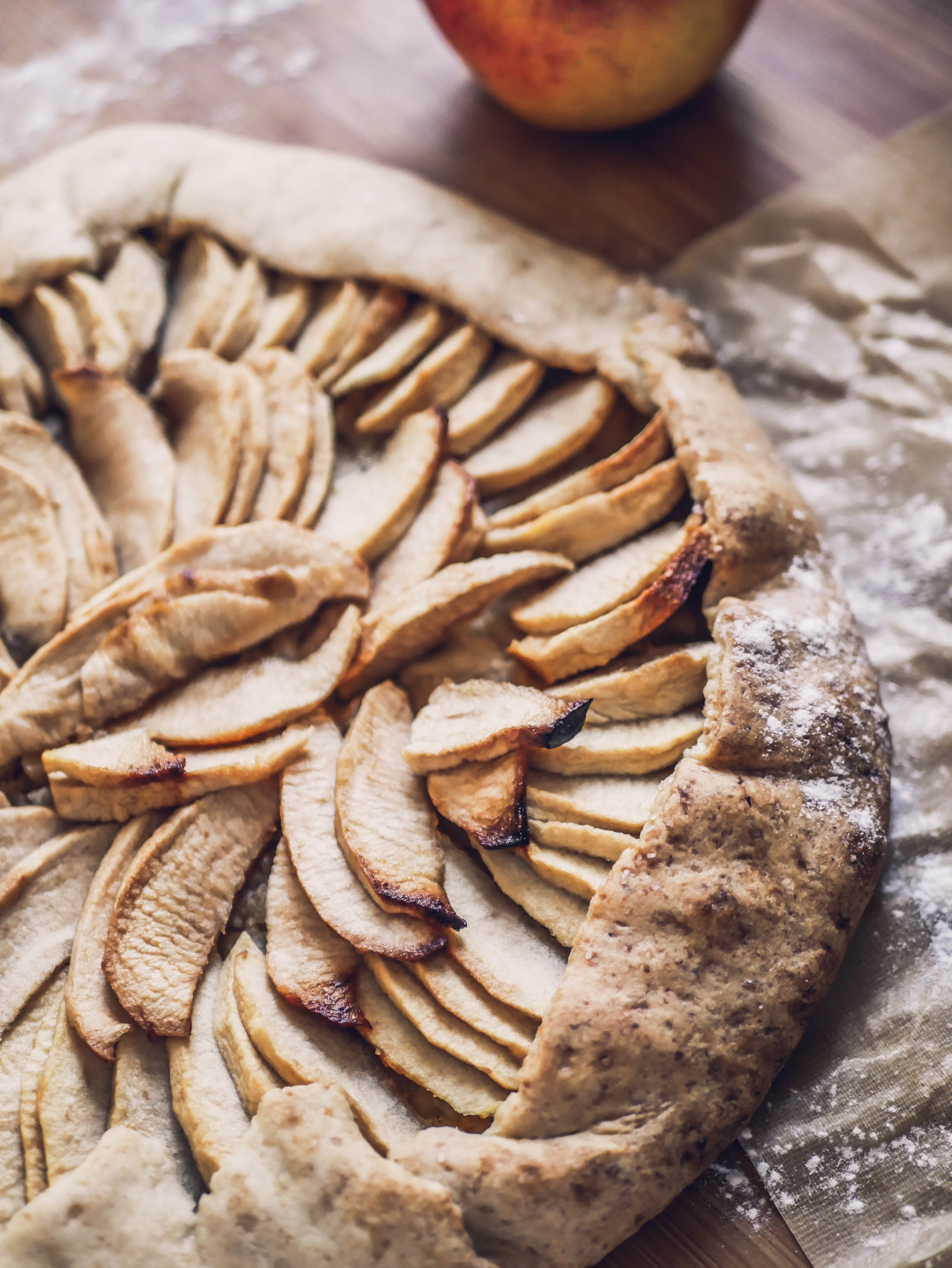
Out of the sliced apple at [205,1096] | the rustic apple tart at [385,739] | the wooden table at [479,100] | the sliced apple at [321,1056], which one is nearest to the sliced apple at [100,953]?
the rustic apple tart at [385,739]

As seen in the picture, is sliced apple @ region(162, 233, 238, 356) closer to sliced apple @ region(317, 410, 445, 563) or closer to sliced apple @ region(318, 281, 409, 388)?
sliced apple @ region(318, 281, 409, 388)

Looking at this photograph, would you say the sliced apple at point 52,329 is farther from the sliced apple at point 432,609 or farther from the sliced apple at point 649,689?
the sliced apple at point 649,689

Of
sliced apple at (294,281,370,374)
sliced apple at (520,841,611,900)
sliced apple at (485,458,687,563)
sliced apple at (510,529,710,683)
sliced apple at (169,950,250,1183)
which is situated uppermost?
sliced apple at (294,281,370,374)

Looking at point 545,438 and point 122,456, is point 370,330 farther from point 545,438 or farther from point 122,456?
point 122,456

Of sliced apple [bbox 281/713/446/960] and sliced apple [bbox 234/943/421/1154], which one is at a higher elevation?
sliced apple [bbox 281/713/446/960]

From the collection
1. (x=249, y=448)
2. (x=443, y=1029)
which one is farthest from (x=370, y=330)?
(x=443, y=1029)

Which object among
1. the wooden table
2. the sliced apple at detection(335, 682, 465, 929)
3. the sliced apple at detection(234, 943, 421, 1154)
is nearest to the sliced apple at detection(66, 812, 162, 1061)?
the sliced apple at detection(234, 943, 421, 1154)
